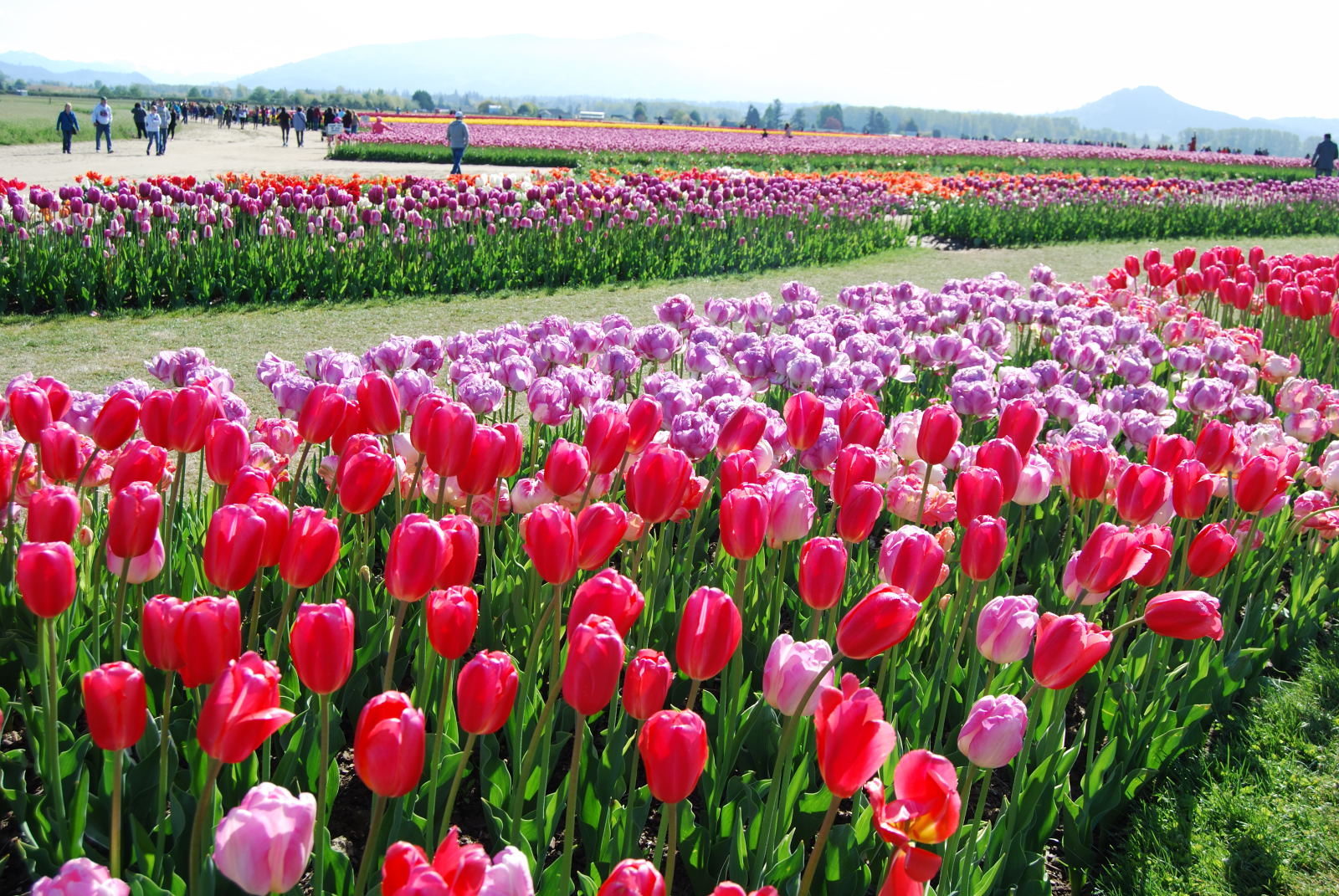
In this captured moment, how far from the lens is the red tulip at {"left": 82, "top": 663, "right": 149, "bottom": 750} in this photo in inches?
51.8

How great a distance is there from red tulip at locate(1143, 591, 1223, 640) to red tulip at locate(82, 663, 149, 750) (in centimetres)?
157

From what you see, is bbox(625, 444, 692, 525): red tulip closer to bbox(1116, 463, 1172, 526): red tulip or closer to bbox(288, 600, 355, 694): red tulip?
bbox(288, 600, 355, 694): red tulip

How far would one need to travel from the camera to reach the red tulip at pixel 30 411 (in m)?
2.23

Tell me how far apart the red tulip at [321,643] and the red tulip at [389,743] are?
0.48 feet

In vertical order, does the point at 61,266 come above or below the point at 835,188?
below

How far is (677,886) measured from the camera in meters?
2.31

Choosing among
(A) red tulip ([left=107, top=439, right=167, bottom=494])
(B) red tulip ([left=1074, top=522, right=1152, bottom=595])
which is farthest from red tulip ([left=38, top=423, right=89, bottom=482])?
(B) red tulip ([left=1074, top=522, right=1152, bottom=595])

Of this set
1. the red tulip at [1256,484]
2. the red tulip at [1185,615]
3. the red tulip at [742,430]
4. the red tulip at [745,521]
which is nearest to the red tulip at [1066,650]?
the red tulip at [1185,615]

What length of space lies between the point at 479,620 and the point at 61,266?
8.56 m

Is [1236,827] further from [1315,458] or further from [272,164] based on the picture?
[272,164]

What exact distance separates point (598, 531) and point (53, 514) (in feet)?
3.06

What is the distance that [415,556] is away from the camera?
1.60m

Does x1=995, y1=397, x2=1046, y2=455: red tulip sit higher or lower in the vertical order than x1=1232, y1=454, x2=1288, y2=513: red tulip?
higher

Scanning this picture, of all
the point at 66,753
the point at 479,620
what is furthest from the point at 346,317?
the point at 66,753
